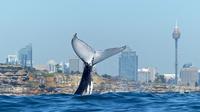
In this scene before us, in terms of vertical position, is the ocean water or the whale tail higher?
the whale tail

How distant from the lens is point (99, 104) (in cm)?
2259

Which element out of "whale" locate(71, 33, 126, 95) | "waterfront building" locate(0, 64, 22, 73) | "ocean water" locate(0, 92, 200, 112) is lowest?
"ocean water" locate(0, 92, 200, 112)

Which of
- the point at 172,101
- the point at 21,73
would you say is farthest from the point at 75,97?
the point at 21,73

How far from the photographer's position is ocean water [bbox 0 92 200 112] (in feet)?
69.6

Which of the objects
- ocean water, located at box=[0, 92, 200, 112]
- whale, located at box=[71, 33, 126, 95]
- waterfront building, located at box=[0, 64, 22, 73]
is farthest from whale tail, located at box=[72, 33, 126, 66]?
waterfront building, located at box=[0, 64, 22, 73]

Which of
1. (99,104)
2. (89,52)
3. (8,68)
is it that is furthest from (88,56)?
(8,68)

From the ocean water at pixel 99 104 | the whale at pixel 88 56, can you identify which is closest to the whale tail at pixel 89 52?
the whale at pixel 88 56

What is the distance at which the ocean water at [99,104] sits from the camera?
21.2m

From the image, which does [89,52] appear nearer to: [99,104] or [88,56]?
[88,56]

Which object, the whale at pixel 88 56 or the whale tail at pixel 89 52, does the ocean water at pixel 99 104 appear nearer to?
the whale at pixel 88 56

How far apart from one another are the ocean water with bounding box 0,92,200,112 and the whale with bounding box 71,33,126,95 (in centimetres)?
117

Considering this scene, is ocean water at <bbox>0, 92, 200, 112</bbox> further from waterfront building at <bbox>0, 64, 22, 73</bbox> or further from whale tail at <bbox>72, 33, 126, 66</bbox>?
waterfront building at <bbox>0, 64, 22, 73</bbox>

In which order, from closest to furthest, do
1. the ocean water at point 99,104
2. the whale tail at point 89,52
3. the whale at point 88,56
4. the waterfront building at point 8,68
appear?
1. the ocean water at point 99,104
2. the whale tail at point 89,52
3. the whale at point 88,56
4. the waterfront building at point 8,68

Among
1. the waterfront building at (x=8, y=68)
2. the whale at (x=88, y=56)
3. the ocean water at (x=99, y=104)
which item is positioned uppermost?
the waterfront building at (x=8, y=68)
